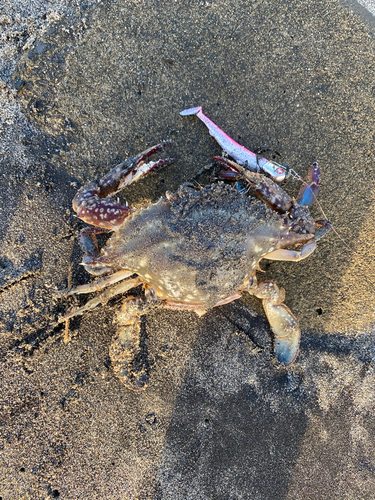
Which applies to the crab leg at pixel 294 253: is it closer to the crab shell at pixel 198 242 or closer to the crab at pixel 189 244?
the crab at pixel 189 244

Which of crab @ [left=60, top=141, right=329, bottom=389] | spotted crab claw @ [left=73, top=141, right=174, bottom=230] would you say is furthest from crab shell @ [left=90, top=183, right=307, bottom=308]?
spotted crab claw @ [left=73, top=141, right=174, bottom=230]

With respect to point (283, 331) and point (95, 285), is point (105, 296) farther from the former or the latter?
point (283, 331)

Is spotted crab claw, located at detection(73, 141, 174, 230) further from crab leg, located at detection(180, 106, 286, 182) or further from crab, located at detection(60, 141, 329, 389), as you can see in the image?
crab leg, located at detection(180, 106, 286, 182)

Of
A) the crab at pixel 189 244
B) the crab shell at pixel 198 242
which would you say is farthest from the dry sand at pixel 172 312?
the crab shell at pixel 198 242

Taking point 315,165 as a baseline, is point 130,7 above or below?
above

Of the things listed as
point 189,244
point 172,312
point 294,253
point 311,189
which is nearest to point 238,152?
point 311,189

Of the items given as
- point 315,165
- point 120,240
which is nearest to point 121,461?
point 120,240

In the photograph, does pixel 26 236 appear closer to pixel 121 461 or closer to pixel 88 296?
pixel 88 296
